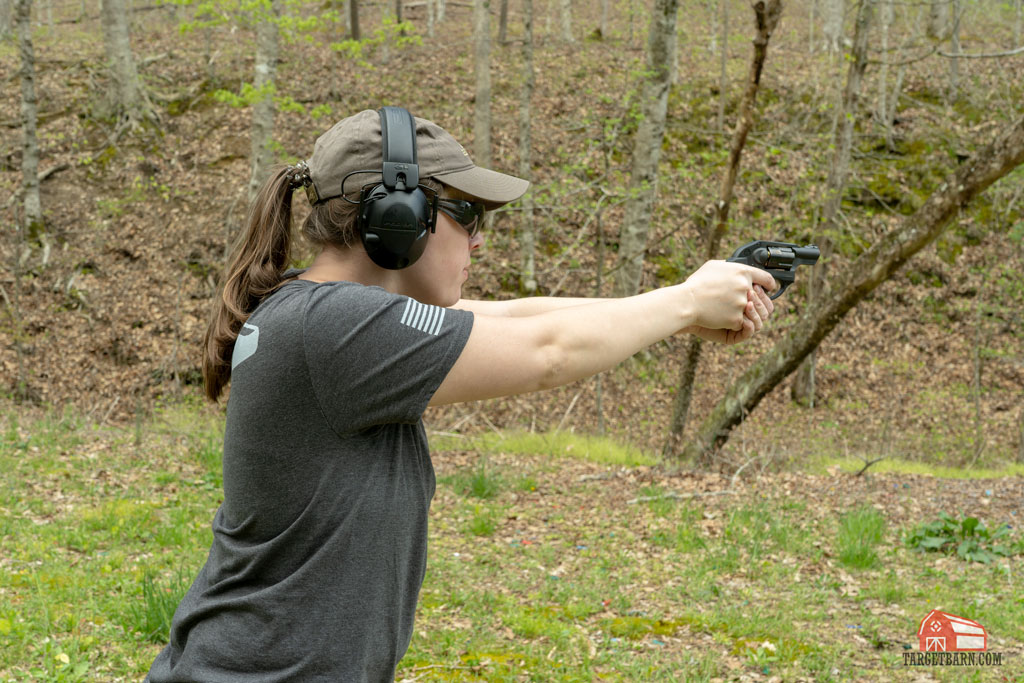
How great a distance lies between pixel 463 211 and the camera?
5.93 feet

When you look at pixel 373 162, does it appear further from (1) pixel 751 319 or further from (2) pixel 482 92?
(2) pixel 482 92

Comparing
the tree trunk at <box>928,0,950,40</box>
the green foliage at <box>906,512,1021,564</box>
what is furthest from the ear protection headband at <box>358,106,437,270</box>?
the tree trunk at <box>928,0,950,40</box>

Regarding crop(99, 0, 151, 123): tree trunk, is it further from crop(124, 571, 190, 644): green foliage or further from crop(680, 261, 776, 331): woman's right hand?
crop(680, 261, 776, 331): woman's right hand

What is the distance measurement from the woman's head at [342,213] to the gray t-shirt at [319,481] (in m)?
0.19

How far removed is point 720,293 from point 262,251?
43.3 inches

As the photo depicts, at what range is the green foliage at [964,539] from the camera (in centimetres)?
536

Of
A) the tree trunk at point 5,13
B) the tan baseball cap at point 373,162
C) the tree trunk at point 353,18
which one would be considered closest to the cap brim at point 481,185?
the tan baseball cap at point 373,162

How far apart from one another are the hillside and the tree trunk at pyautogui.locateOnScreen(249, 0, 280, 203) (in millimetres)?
1024

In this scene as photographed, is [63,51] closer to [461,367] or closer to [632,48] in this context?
[632,48]

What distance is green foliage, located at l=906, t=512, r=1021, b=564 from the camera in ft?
17.6

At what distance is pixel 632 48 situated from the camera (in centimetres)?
2298

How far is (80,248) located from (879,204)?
16.0 meters

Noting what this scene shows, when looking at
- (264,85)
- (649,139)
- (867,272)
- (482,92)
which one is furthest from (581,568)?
(482,92)

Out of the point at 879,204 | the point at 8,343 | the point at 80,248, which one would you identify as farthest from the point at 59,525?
the point at 879,204
